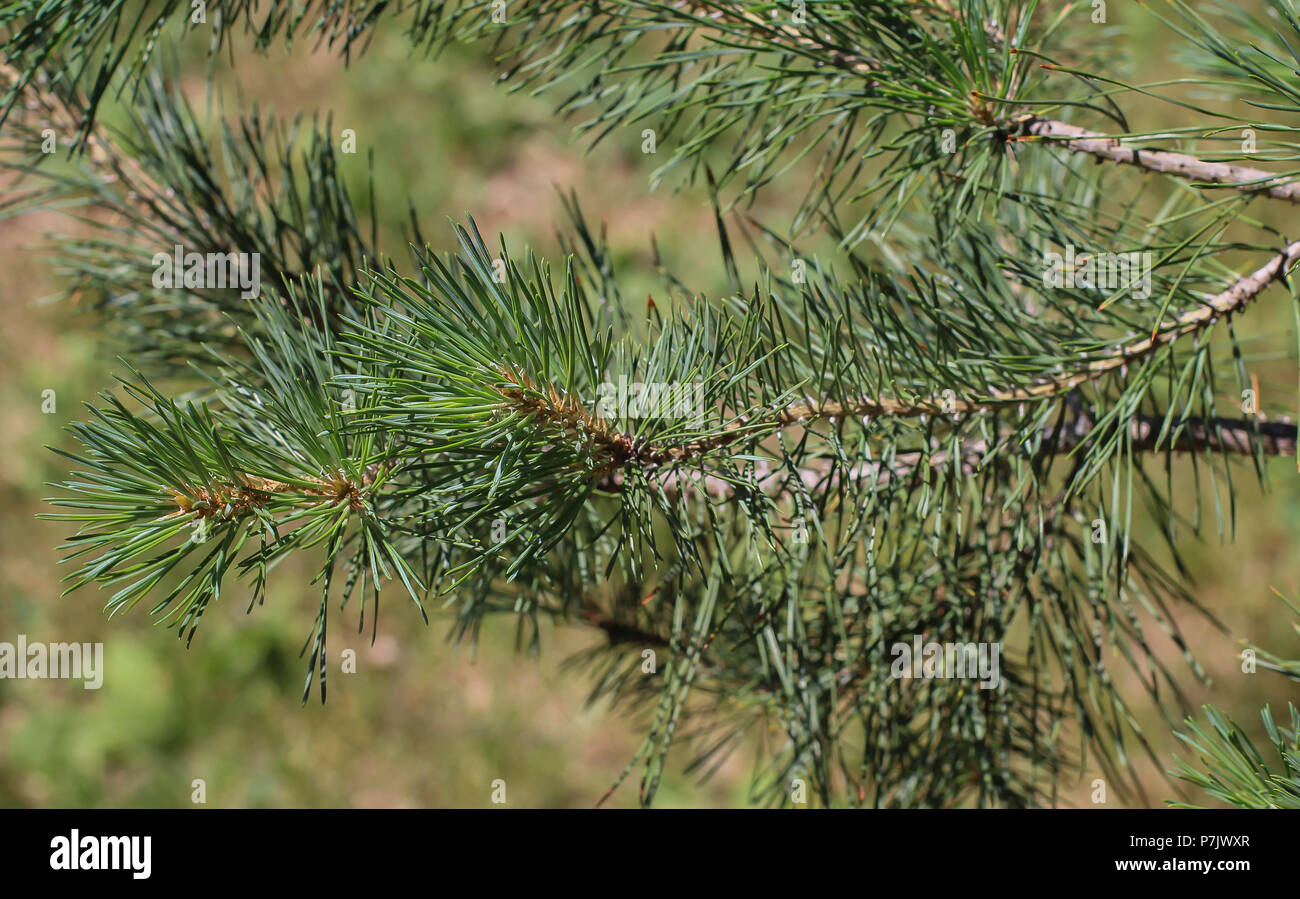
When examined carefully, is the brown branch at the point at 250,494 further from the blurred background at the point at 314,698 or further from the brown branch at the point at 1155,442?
the blurred background at the point at 314,698

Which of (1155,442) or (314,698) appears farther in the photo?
(314,698)

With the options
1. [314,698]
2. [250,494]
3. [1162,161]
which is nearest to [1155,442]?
[1162,161]

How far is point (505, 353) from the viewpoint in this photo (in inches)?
16.3

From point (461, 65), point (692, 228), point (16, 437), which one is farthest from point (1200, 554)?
point (16, 437)

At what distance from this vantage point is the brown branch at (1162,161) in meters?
0.49

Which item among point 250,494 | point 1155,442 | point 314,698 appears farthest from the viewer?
point 314,698

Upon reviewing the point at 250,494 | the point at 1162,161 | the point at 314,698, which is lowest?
the point at 314,698

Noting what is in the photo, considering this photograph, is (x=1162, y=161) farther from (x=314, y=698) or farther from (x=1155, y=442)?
(x=314, y=698)

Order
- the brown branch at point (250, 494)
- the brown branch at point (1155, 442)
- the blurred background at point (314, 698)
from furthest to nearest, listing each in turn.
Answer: the blurred background at point (314, 698) < the brown branch at point (1155, 442) < the brown branch at point (250, 494)

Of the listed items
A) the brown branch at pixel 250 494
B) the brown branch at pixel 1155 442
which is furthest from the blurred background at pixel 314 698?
the brown branch at pixel 250 494

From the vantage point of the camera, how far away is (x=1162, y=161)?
514 millimetres

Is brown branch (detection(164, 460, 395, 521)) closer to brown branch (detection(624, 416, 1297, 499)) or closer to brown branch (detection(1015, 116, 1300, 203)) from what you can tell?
brown branch (detection(624, 416, 1297, 499))

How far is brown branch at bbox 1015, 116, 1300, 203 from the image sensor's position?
49cm
